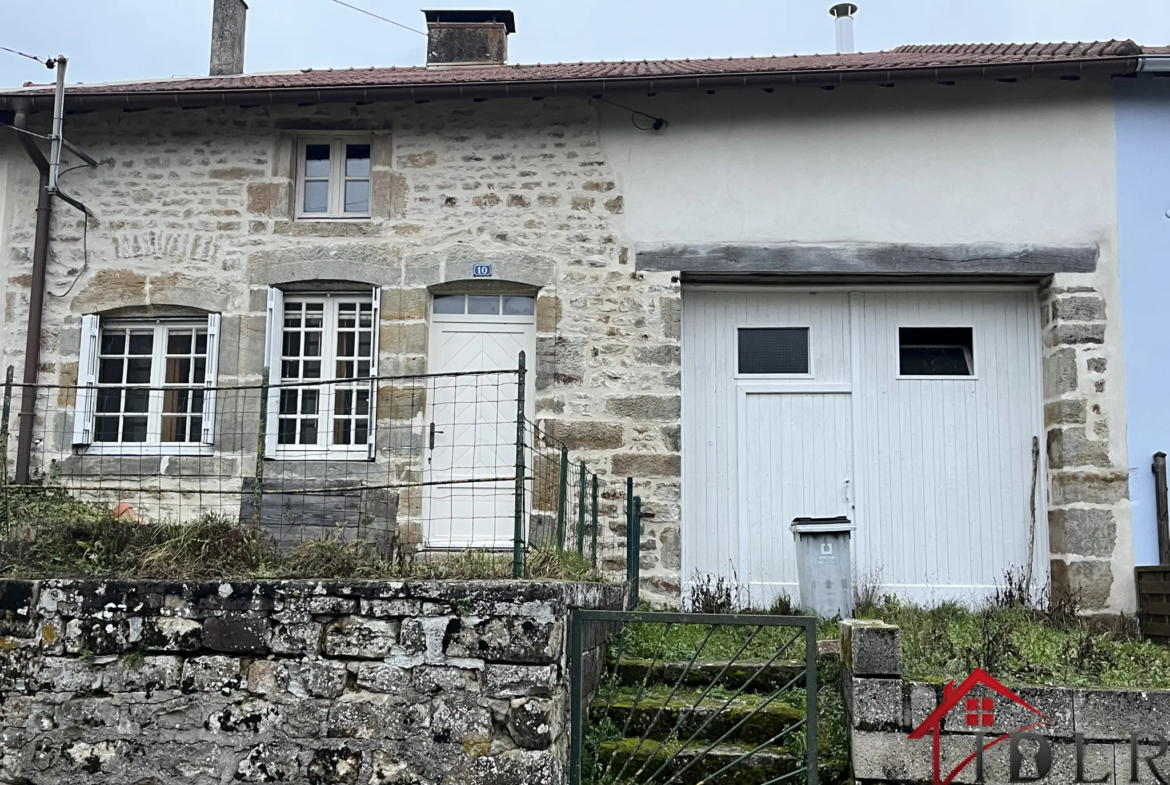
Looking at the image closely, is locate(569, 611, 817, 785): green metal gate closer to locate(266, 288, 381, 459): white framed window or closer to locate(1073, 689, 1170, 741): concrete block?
locate(1073, 689, 1170, 741): concrete block

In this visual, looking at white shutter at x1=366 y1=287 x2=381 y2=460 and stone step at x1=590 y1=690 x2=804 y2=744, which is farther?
white shutter at x1=366 y1=287 x2=381 y2=460

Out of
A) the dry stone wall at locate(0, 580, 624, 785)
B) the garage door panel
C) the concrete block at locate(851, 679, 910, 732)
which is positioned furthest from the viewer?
the garage door panel

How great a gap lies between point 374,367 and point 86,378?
7.30 feet

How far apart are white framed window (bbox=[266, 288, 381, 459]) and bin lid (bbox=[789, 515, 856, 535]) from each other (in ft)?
10.5

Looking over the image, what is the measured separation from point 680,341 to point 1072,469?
292cm

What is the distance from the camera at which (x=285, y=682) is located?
4957 millimetres

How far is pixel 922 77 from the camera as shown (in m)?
8.20

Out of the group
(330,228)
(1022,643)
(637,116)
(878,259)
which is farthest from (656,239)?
(1022,643)

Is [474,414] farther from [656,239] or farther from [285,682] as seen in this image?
[285,682]

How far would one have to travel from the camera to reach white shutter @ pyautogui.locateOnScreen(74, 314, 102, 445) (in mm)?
8664

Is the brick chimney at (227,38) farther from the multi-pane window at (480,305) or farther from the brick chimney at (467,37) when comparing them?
the multi-pane window at (480,305)

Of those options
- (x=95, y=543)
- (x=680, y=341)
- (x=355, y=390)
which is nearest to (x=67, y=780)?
(x=95, y=543)

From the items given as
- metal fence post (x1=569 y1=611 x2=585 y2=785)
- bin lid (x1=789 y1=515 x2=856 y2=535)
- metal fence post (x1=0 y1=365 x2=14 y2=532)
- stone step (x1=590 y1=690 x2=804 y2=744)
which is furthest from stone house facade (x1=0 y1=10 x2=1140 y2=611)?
metal fence post (x1=569 y1=611 x2=585 y2=785)

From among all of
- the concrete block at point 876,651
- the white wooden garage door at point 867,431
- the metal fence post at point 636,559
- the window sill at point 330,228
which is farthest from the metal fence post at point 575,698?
the window sill at point 330,228
